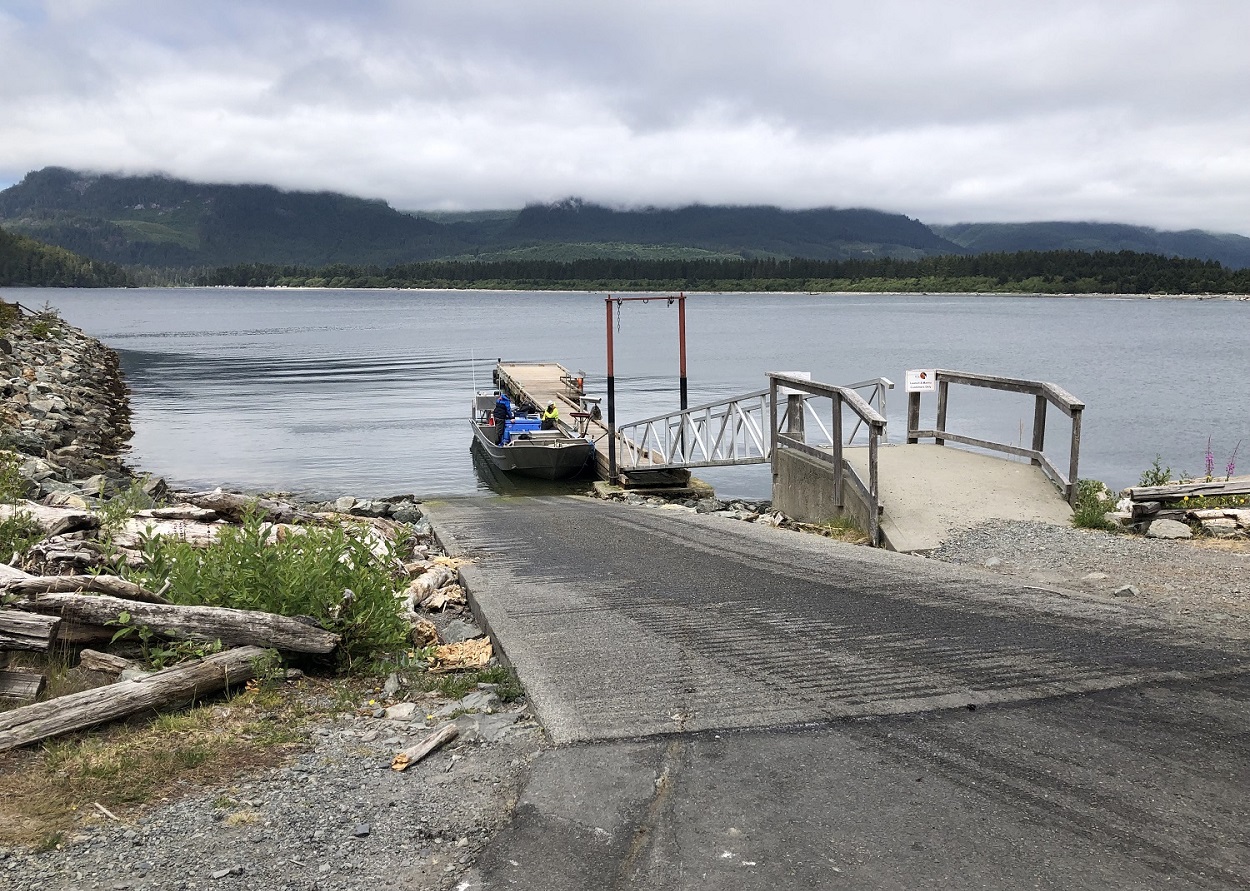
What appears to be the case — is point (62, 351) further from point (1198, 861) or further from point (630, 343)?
point (1198, 861)

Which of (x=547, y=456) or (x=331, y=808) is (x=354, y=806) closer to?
(x=331, y=808)

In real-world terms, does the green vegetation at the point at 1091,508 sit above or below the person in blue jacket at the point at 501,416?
above

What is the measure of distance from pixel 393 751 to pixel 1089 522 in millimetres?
8523

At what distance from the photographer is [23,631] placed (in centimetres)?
561

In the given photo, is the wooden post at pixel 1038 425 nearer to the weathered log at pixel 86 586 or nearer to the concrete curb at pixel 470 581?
the concrete curb at pixel 470 581

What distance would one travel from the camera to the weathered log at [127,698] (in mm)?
4980

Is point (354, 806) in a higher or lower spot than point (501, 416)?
higher

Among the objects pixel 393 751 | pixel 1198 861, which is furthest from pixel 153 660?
pixel 1198 861

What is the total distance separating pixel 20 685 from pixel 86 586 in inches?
34.9

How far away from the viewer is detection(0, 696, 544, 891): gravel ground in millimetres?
3984

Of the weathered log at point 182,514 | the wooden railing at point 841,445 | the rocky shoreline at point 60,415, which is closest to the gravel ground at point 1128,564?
the wooden railing at point 841,445

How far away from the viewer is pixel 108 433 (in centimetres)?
3225

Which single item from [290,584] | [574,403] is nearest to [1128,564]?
[290,584]

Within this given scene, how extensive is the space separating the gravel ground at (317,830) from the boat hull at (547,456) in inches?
768
